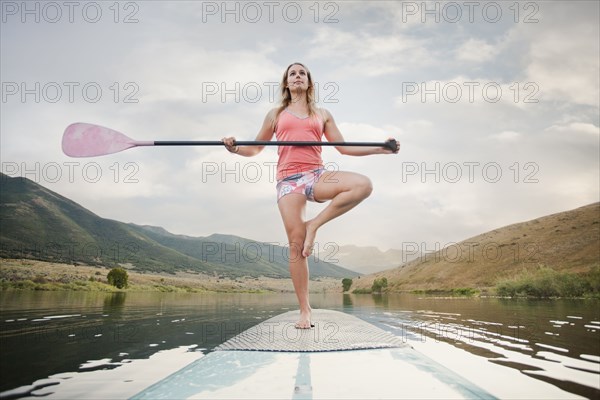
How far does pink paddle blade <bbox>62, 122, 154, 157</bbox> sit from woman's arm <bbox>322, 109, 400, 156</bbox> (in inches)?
→ 102

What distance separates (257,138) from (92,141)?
7.97 ft

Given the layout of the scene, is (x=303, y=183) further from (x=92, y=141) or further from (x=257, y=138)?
(x=92, y=141)

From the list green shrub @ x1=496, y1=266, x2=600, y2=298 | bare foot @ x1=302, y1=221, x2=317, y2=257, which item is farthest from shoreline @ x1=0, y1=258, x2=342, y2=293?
green shrub @ x1=496, y1=266, x2=600, y2=298

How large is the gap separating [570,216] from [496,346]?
8031cm

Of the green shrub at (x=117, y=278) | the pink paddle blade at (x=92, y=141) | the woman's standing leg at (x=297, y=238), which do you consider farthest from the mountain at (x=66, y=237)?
the woman's standing leg at (x=297, y=238)

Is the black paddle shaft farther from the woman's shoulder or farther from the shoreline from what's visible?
the shoreline

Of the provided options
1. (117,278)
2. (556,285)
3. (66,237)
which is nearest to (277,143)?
(556,285)

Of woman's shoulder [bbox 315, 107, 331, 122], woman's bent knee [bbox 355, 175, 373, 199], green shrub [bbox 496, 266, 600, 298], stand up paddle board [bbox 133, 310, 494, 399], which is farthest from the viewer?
green shrub [bbox 496, 266, 600, 298]

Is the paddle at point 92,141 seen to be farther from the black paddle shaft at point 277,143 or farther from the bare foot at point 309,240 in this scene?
the bare foot at point 309,240

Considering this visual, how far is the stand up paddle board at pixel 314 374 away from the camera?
6.67 feet

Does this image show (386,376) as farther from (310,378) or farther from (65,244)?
(65,244)

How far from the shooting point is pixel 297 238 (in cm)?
474

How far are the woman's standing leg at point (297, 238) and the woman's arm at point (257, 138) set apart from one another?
794 millimetres

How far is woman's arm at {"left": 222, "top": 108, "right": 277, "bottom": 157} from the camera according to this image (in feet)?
15.3
